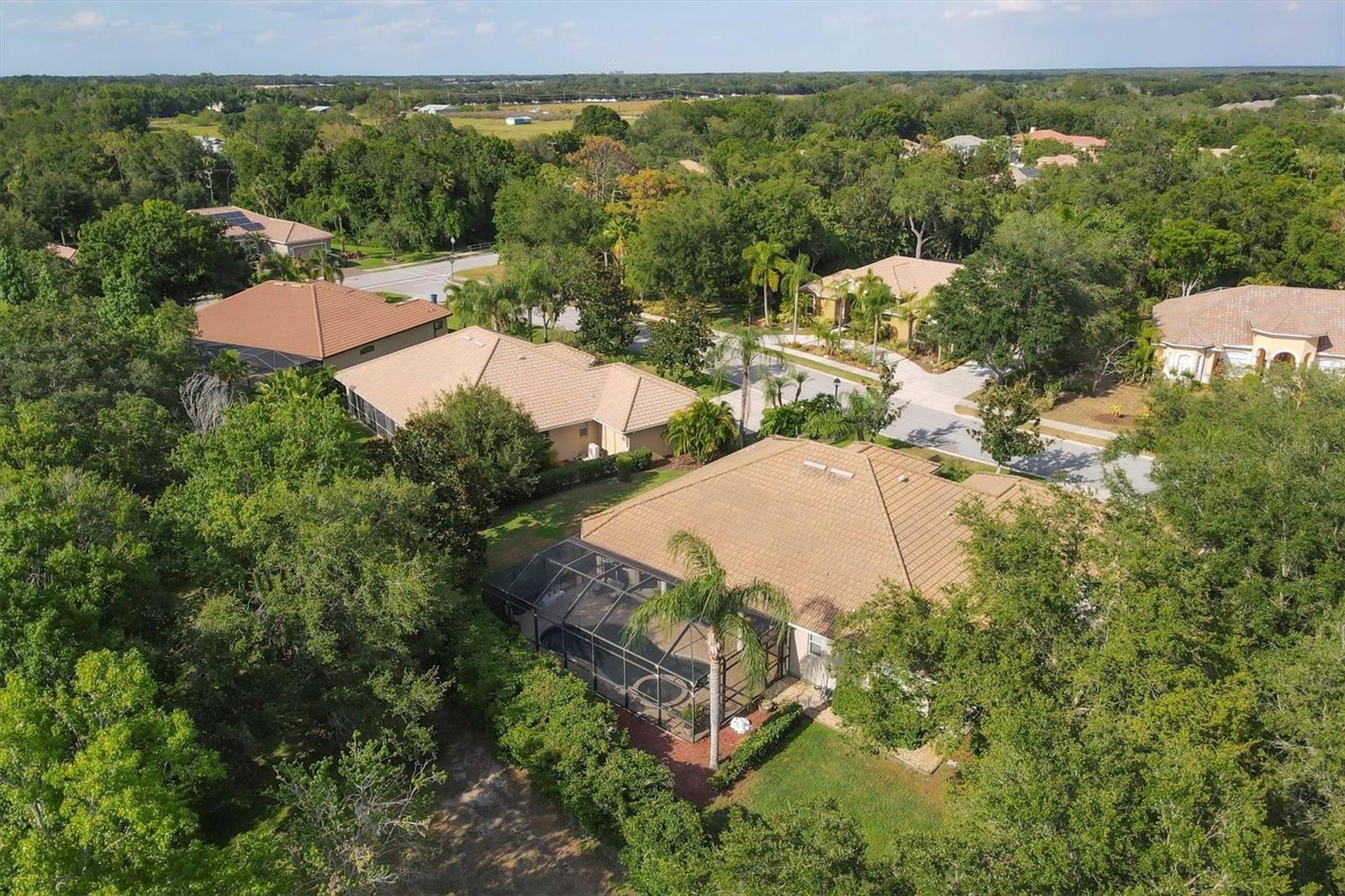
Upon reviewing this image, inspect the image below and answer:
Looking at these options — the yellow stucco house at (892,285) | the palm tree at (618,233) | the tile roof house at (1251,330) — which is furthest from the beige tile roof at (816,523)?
the palm tree at (618,233)

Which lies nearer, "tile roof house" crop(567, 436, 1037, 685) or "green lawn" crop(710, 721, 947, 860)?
"green lawn" crop(710, 721, 947, 860)

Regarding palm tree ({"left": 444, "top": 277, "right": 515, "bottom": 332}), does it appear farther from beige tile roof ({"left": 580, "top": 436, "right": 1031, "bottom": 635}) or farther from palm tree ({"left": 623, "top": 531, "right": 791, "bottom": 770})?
palm tree ({"left": 623, "top": 531, "right": 791, "bottom": 770})

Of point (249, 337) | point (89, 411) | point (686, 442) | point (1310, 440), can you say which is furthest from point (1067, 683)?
point (249, 337)

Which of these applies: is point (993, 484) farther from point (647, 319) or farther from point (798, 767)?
point (647, 319)

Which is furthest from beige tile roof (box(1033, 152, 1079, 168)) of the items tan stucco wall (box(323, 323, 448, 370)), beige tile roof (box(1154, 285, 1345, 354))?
tan stucco wall (box(323, 323, 448, 370))

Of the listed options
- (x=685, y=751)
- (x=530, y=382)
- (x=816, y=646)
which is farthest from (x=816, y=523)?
(x=530, y=382)

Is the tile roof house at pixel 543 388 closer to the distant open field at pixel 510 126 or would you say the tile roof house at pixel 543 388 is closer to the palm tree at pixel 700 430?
the palm tree at pixel 700 430
